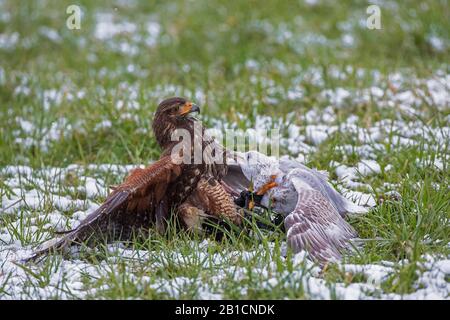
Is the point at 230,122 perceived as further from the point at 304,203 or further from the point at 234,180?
the point at 304,203

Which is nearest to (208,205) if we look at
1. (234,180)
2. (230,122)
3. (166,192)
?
(166,192)

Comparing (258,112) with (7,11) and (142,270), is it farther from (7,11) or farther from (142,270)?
(7,11)

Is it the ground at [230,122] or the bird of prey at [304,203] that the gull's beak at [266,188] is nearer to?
the bird of prey at [304,203]

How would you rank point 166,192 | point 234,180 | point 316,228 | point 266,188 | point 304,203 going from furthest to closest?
1. point 234,180
2. point 266,188
3. point 166,192
4. point 304,203
5. point 316,228

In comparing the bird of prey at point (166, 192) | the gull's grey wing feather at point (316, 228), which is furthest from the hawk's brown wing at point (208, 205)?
the gull's grey wing feather at point (316, 228)

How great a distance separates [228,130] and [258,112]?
0.48 metres

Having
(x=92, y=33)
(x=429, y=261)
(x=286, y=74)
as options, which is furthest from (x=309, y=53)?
(x=429, y=261)

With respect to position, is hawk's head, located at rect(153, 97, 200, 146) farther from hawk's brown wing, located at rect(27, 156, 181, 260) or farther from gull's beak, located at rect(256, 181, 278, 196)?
gull's beak, located at rect(256, 181, 278, 196)

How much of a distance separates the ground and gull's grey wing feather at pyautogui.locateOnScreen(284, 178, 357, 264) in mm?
105

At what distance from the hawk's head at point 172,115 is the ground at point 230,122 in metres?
0.68

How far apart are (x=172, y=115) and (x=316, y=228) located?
1179mm

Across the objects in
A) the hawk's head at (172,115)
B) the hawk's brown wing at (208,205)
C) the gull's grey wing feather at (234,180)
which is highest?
the hawk's head at (172,115)

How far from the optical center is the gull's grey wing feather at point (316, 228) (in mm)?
4066

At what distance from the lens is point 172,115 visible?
4824mm
